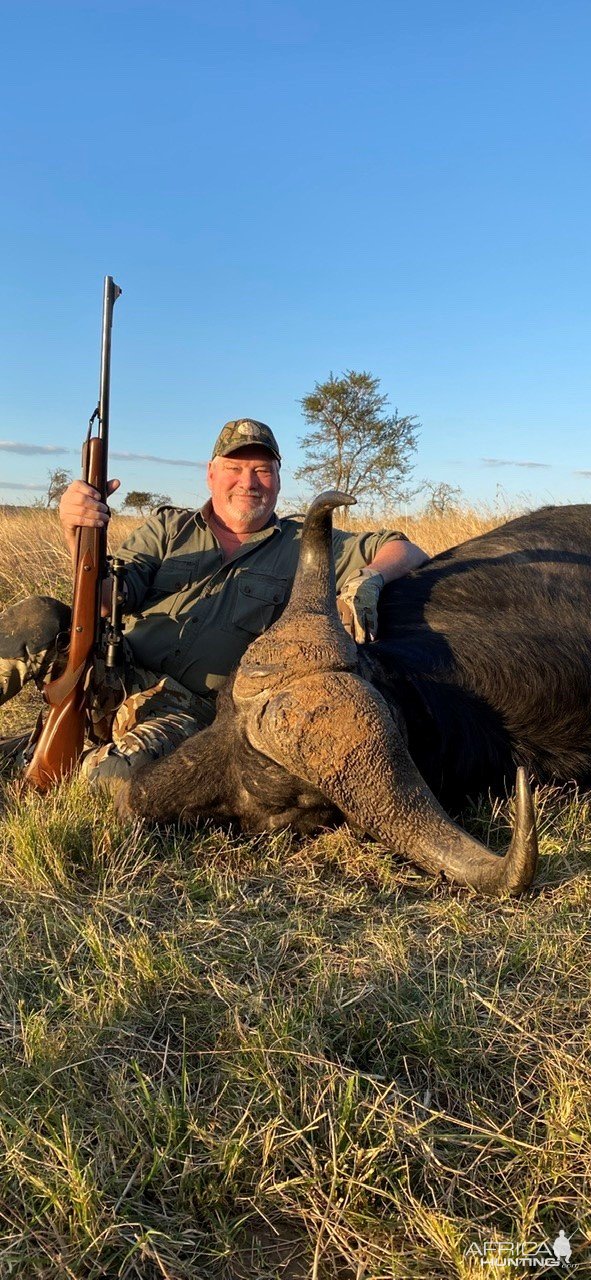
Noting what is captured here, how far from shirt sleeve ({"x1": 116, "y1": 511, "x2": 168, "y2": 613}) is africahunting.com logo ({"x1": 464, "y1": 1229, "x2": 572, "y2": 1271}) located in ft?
12.3

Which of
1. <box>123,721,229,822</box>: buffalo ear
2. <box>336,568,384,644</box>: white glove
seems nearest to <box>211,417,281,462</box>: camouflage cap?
<box>336,568,384,644</box>: white glove

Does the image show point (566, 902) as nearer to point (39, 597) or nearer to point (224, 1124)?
point (224, 1124)

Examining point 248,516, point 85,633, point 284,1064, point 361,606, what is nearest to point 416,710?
point 361,606

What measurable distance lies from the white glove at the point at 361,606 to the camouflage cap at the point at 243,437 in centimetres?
154

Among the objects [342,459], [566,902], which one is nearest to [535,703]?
[566,902]

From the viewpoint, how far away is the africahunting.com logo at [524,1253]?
1464mm

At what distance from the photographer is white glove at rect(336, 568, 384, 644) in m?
3.75

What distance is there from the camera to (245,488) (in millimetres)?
5387

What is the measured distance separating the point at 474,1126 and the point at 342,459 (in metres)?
24.1

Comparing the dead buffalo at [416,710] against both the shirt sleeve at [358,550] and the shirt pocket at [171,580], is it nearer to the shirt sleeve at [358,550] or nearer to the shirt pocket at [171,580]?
the shirt sleeve at [358,550]

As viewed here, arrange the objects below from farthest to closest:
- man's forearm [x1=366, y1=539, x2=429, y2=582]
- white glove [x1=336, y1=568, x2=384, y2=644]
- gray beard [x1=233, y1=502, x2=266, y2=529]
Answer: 1. gray beard [x1=233, y1=502, x2=266, y2=529]
2. man's forearm [x1=366, y1=539, x2=429, y2=582]
3. white glove [x1=336, y1=568, x2=384, y2=644]

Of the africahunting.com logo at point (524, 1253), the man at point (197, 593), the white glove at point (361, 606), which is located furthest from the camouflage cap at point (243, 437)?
the africahunting.com logo at point (524, 1253)

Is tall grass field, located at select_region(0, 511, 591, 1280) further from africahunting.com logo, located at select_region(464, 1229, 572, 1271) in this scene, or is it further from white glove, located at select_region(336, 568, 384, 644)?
white glove, located at select_region(336, 568, 384, 644)

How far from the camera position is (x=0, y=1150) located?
172cm
